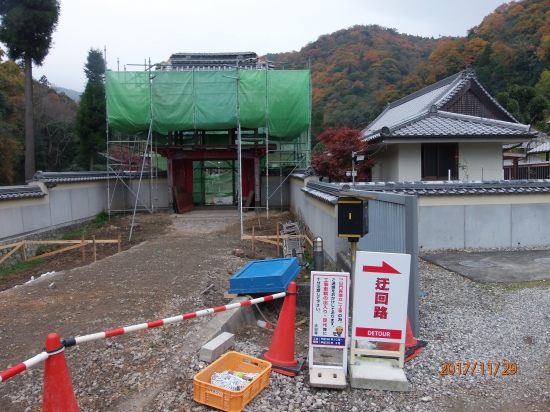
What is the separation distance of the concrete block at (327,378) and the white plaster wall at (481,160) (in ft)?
39.4

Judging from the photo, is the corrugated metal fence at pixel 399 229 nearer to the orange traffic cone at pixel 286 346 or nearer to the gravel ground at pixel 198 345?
the gravel ground at pixel 198 345

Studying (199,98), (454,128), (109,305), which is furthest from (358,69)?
(109,305)

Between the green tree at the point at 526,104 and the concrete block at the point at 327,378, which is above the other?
the green tree at the point at 526,104

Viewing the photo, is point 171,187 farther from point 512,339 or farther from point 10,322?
point 512,339

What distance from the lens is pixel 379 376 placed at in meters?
3.96

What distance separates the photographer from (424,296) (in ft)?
21.3

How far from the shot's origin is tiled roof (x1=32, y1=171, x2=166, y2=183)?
49.1 feet

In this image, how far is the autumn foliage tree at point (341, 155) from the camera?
14.7 meters

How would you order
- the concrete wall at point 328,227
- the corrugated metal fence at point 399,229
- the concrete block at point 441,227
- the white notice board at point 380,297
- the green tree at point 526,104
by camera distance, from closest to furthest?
the white notice board at point 380,297 < the corrugated metal fence at point 399,229 < the concrete wall at point 328,227 < the concrete block at point 441,227 < the green tree at point 526,104

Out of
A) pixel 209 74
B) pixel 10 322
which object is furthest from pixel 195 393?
pixel 209 74

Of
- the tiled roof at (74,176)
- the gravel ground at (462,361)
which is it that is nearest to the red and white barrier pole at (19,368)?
the gravel ground at (462,361)

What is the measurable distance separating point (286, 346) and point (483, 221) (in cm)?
790
